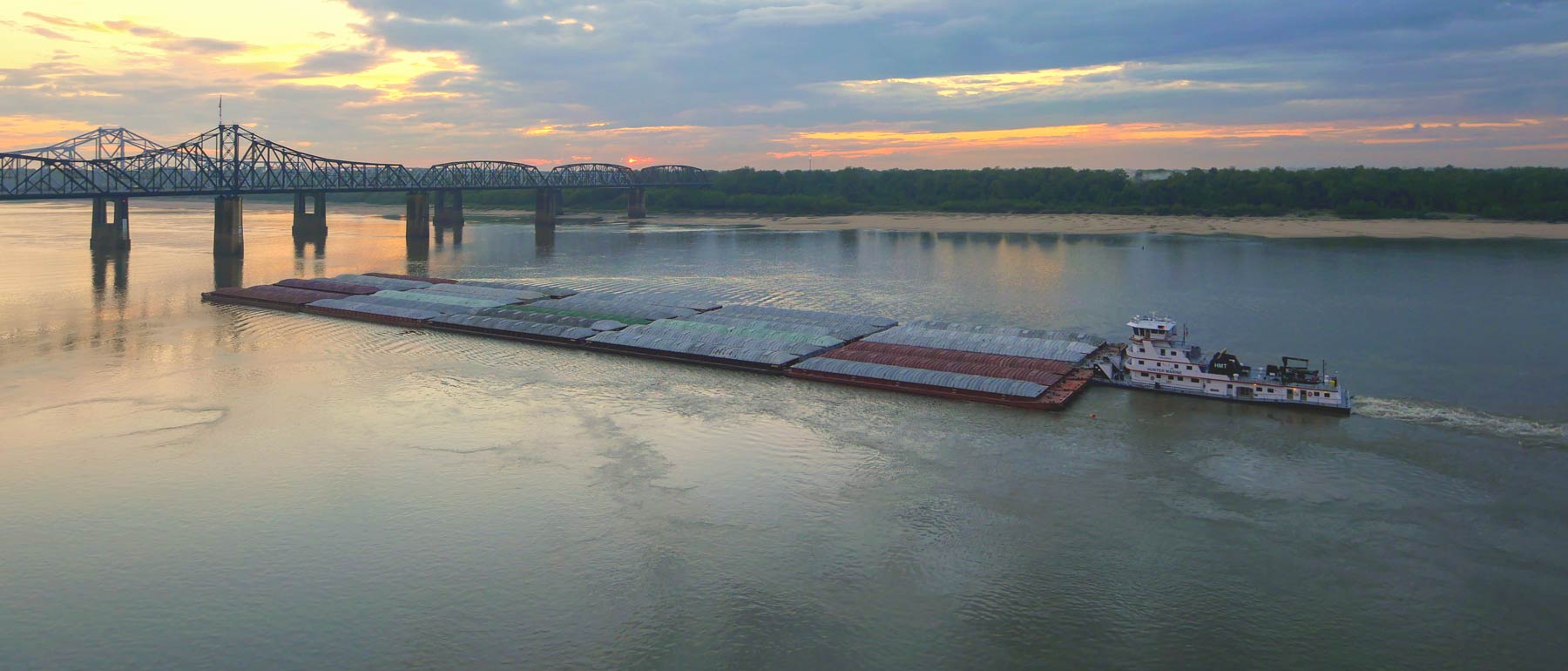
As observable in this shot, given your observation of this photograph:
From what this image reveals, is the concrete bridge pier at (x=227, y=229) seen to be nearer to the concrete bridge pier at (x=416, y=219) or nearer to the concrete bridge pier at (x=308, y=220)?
the concrete bridge pier at (x=308, y=220)

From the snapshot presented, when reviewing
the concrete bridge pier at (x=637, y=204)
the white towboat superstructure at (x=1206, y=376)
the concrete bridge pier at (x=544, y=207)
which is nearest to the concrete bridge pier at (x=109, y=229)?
the concrete bridge pier at (x=544, y=207)

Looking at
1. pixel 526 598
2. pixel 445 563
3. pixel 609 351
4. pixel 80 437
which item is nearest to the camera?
pixel 526 598

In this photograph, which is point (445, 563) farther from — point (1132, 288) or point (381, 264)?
point (381, 264)

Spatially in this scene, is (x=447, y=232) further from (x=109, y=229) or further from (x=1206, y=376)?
(x=1206, y=376)

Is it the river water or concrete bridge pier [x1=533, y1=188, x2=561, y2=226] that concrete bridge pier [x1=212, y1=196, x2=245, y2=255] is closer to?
the river water

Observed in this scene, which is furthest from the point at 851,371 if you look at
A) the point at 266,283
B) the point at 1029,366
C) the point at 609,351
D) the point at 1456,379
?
the point at 266,283

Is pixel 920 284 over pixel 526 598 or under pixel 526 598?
over

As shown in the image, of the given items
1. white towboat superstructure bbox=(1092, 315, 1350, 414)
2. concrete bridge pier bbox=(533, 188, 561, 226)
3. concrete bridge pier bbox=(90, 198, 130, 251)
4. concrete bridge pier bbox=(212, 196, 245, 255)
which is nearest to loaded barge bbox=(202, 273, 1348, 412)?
white towboat superstructure bbox=(1092, 315, 1350, 414)
